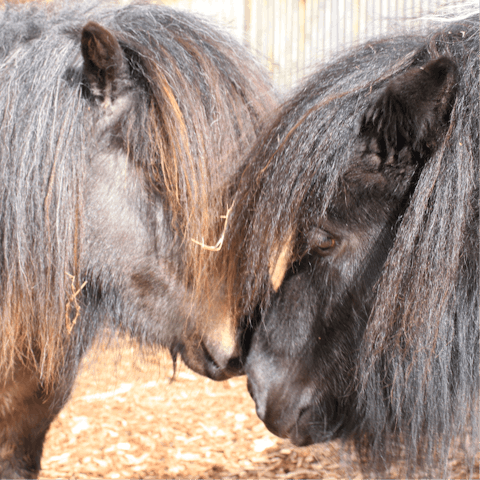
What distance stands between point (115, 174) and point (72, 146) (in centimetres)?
15

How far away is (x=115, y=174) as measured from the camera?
152 centimetres

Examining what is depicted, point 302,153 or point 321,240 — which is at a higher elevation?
point 302,153

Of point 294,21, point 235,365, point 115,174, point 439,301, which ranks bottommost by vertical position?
point 235,365

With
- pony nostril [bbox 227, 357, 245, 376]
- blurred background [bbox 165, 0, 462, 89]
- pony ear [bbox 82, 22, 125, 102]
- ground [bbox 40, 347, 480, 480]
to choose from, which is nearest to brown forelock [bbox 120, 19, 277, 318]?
pony ear [bbox 82, 22, 125, 102]

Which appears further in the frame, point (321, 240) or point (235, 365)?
point (235, 365)

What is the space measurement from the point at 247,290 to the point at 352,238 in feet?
1.13

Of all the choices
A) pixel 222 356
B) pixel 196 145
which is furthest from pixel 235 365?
pixel 196 145

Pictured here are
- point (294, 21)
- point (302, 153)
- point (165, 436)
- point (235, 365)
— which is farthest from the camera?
point (294, 21)

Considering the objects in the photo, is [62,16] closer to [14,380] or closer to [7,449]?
[14,380]

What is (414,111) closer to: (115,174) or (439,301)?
(439,301)

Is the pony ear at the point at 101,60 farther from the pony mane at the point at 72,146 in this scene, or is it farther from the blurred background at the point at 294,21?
the blurred background at the point at 294,21

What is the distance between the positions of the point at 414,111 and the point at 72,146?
98 cm

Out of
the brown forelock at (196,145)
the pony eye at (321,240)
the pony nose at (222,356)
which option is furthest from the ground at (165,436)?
the pony eye at (321,240)

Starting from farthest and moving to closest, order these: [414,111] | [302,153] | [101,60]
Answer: [101,60], [302,153], [414,111]
